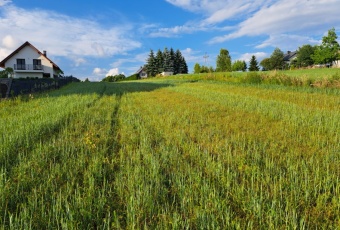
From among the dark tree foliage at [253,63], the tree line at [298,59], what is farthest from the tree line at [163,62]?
the dark tree foliage at [253,63]

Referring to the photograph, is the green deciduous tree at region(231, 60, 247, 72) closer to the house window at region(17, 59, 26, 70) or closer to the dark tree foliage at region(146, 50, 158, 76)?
the dark tree foliage at region(146, 50, 158, 76)

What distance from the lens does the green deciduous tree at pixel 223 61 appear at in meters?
93.9

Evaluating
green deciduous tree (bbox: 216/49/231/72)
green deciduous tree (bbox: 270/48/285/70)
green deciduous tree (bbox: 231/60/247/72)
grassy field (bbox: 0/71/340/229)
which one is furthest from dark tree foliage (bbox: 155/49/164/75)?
grassy field (bbox: 0/71/340/229)

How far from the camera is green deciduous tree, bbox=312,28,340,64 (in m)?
74.9

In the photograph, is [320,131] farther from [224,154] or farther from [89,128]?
[89,128]

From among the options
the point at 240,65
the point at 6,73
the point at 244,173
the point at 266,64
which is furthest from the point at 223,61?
the point at 244,173

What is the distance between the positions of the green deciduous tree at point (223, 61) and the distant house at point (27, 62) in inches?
2529

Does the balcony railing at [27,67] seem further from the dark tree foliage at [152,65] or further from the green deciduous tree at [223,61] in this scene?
the green deciduous tree at [223,61]

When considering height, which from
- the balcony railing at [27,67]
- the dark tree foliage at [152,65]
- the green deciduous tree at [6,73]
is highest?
the dark tree foliage at [152,65]

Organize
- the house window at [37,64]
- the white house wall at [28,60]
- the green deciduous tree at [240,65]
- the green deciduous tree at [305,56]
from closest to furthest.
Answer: the white house wall at [28,60]
the house window at [37,64]
the green deciduous tree at [305,56]
the green deciduous tree at [240,65]

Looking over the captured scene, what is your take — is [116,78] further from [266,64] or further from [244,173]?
[244,173]

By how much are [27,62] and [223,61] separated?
232 feet

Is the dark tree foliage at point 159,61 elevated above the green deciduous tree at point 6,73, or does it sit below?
above

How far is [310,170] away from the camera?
12.3ft
